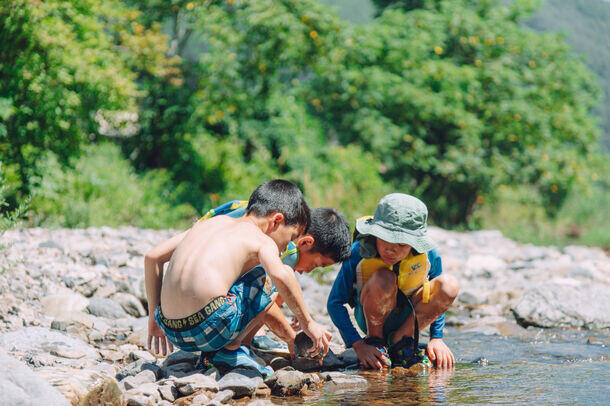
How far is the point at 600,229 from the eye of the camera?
41.9 ft

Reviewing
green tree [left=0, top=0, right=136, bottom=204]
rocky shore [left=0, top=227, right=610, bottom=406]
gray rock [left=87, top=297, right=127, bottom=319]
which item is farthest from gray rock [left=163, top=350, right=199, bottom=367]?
green tree [left=0, top=0, right=136, bottom=204]

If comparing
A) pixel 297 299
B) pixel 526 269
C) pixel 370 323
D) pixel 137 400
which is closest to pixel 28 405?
pixel 137 400

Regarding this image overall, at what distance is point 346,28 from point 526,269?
6.20 meters

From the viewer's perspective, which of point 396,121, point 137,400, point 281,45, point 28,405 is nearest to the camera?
point 28,405

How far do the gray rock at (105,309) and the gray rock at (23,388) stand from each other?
217 cm

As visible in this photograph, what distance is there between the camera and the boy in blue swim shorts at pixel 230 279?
2.87m

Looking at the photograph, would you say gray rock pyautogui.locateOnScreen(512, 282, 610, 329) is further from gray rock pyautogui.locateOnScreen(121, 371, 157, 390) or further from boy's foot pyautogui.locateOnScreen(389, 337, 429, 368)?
gray rock pyautogui.locateOnScreen(121, 371, 157, 390)

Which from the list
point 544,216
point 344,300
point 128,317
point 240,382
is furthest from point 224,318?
point 544,216

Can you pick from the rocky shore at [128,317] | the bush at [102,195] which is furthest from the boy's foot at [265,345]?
the bush at [102,195]

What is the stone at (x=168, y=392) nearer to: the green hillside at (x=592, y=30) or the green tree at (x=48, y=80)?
the green tree at (x=48, y=80)

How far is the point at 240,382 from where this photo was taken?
9.60 ft

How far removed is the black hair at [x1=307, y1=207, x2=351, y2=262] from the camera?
3412 mm

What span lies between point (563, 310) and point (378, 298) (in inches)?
90.4

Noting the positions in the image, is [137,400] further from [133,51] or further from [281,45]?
[281,45]
